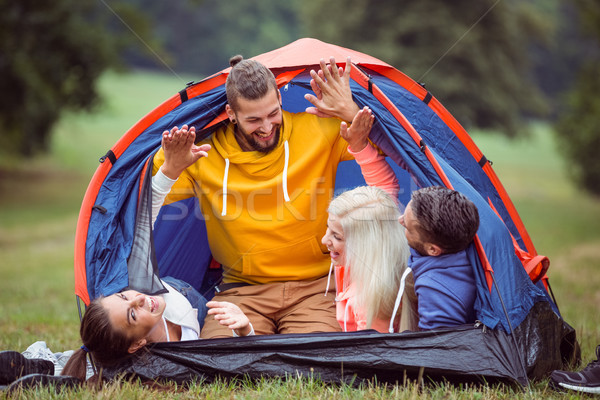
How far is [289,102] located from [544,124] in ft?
108

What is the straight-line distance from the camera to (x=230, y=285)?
381cm

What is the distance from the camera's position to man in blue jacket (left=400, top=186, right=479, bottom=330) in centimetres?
283

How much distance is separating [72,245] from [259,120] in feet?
26.3

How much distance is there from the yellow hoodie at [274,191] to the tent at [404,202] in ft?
0.78

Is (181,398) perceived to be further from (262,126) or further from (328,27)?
(328,27)

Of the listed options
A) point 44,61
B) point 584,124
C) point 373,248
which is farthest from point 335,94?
point 44,61

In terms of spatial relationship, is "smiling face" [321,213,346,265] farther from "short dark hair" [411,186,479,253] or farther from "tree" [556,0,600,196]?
"tree" [556,0,600,196]

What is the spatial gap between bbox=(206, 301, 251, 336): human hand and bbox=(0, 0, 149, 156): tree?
1029 cm

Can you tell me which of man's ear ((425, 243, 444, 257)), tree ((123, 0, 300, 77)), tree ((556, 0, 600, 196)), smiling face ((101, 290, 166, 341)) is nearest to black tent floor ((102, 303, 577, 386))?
smiling face ((101, 290, 166, 341))

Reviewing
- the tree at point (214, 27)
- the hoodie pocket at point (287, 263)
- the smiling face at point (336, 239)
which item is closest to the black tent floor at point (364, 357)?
the smiling face at point (336, 239)

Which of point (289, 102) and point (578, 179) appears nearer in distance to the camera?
point (289, 102)

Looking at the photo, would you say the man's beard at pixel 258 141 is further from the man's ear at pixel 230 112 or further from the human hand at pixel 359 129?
the human hand at pixel 359 129

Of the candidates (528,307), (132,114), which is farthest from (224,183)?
(132,114)

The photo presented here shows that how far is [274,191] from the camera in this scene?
3.56 m
